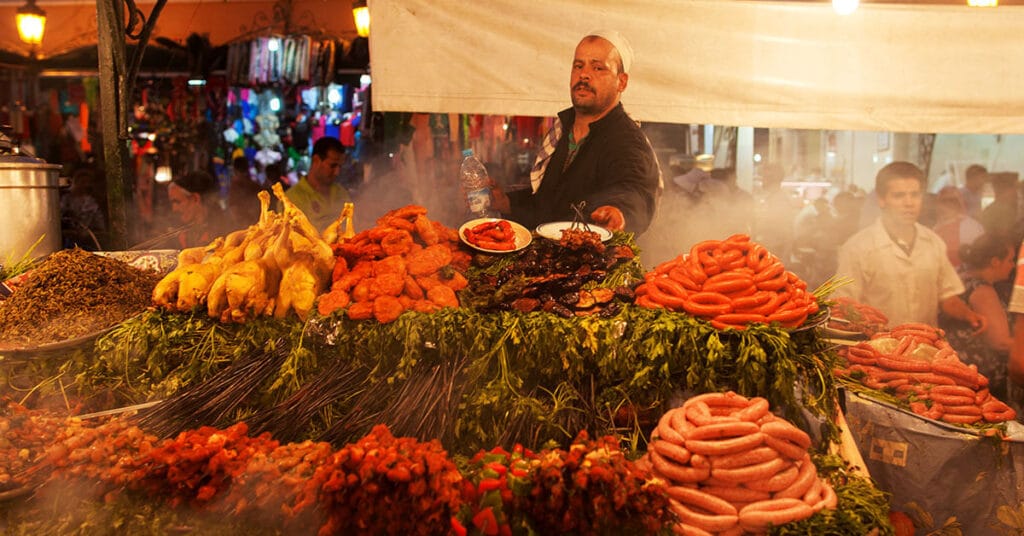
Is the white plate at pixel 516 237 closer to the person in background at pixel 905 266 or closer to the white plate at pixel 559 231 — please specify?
the white plate at pixel 559 231

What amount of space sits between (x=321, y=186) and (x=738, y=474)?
551cm

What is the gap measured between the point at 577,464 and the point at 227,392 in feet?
6.06

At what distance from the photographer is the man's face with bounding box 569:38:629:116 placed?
198 inches

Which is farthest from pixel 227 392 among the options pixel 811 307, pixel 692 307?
pixel 811 307

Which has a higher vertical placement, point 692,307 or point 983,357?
point 692,307

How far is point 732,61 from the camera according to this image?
5086 mm

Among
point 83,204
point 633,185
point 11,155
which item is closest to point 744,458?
point 633,185

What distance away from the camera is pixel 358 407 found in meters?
3.31

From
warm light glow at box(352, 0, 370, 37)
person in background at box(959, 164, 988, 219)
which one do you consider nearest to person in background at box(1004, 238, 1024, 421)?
person in background at box(959, 164, 988, 219)

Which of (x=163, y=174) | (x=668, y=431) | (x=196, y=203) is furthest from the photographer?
(x=163, y=174)

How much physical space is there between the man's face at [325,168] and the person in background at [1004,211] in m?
7.15

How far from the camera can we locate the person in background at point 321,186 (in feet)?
22.7

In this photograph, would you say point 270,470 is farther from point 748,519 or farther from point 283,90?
point 283,90

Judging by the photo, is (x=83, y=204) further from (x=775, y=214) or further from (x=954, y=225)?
(x=954, y=225)
